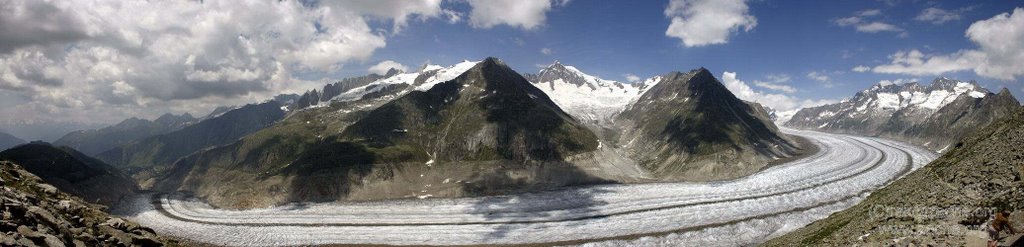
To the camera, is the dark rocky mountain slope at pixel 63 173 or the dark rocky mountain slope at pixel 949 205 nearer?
the dark rocky mountain slope at pixel 949 205

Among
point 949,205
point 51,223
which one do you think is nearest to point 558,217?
point 949,205

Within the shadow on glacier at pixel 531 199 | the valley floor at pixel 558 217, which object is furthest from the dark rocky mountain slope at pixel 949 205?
the shadow on glacier at pixel 531 199

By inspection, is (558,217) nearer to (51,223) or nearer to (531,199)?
(531,199)

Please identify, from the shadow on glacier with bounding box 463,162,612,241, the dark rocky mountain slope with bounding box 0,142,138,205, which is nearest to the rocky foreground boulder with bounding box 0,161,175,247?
the shadow on glacier with bounding box 463,162,612,241

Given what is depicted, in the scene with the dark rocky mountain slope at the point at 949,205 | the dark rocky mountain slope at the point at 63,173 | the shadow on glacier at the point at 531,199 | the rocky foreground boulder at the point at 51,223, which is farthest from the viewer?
the dark rocky mountain slope at the point at 63,173

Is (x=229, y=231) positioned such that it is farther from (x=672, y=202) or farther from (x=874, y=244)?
(x=874, y=244)

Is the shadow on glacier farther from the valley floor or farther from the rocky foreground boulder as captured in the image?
the rocky foreground boulder

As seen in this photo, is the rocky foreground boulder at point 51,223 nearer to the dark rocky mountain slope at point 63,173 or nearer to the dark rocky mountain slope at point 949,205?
the dark rocky mountain slope at point 949,205
